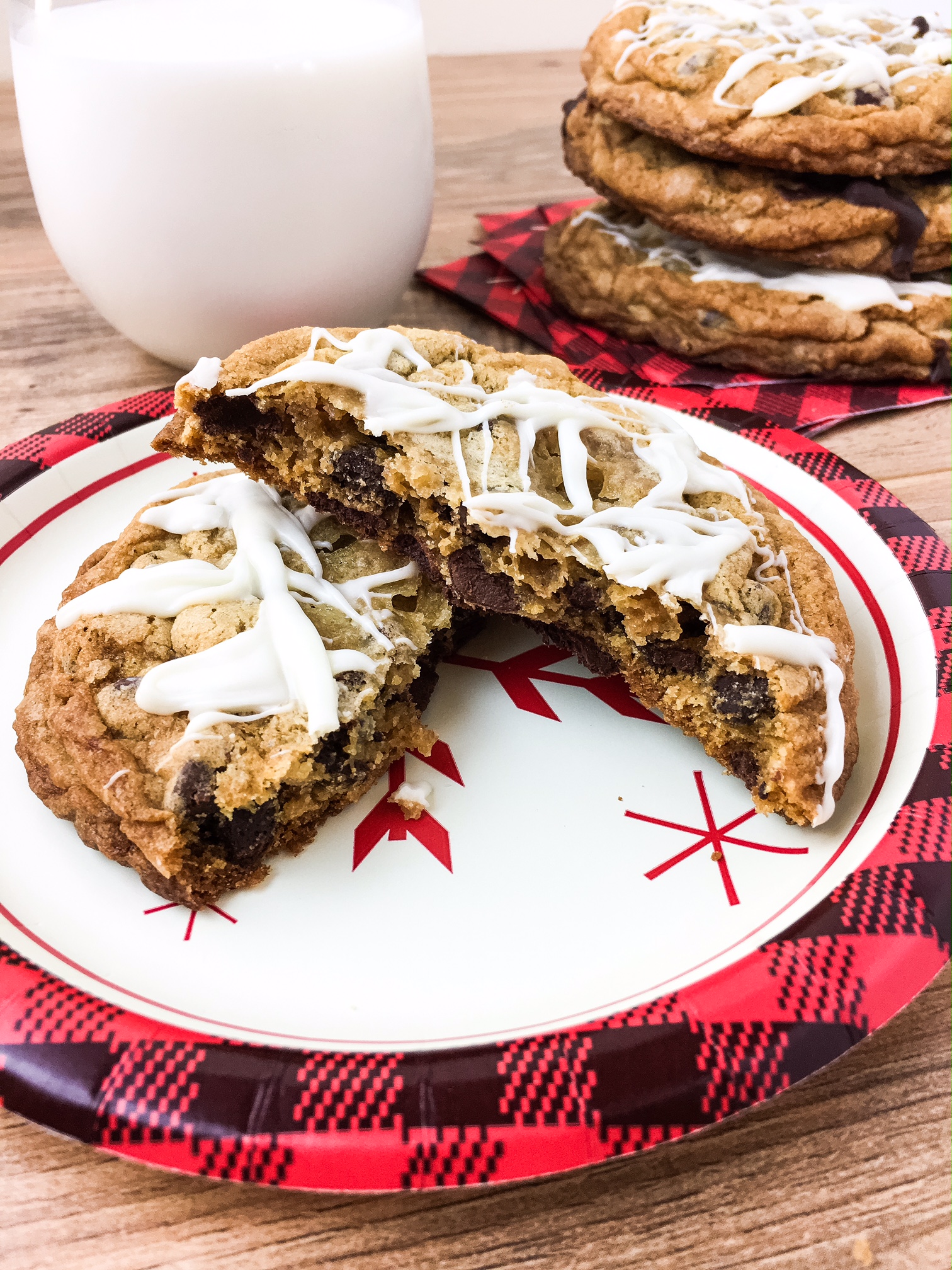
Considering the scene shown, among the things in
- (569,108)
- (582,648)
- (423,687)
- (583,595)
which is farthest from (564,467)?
(569,108)

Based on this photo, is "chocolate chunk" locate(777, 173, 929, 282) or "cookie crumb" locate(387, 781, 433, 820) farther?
"chocolate chunk" locate(777, 173, 929, 282)

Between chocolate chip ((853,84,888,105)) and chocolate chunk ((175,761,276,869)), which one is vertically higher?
chocolate chip ((853,84,888,105))

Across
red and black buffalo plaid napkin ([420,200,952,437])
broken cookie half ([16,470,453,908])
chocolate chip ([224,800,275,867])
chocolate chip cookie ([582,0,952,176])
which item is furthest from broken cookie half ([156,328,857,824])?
chocolate chip cookie ([582,0,952,176])

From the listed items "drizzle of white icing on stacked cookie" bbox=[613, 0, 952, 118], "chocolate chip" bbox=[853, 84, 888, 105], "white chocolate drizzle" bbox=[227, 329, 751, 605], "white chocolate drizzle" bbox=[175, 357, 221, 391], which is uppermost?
"drizzle of white icing on stacked cookie" bbox=[613, 0, 952, 118]

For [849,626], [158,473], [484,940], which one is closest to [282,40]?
[158,473]

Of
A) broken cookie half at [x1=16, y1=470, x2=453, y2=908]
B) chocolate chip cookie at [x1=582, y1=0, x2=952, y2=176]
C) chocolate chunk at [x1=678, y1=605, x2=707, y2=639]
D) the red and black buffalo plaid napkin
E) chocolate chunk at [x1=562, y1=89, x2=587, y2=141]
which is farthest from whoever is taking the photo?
chocolate chunk at [x1=562, y1=89, x2=587, y2=141]

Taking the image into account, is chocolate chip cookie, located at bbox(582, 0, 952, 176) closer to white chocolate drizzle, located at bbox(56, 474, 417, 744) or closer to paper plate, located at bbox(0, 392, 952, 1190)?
paper plate, located at bbox(0, 392, 952, 1190)

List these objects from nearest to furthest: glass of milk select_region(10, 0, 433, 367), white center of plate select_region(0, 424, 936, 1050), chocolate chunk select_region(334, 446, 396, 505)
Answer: white center of plate select_region(0, 424, 936, 1050) → chocolate chunk select_region(334, 446, 396, 505) → glass of milk select_region(10, 0, 433, 367)
